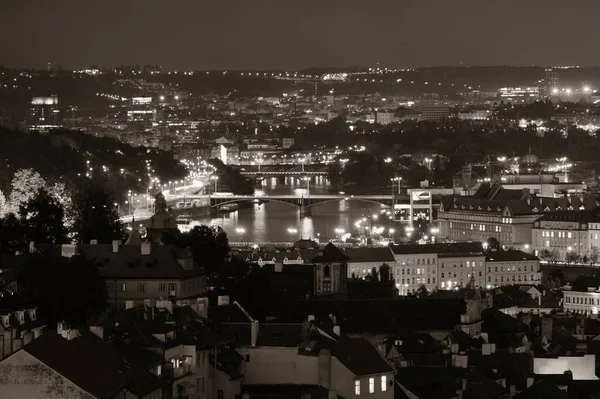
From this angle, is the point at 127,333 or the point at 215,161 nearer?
the point at 127,333

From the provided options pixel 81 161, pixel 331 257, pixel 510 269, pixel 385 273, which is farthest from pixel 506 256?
pixel 81 161

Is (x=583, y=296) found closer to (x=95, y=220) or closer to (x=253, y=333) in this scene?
(x=95, y=220)

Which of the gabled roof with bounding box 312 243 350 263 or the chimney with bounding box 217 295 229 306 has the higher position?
the gabled roof with bounding box 312 243 350 263

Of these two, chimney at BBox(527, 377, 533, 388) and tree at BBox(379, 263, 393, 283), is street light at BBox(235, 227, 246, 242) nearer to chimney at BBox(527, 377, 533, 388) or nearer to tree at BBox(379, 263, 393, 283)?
tree at BBox(379, 263, 393, 283)

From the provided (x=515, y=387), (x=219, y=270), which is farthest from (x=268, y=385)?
(x=219, y=270)

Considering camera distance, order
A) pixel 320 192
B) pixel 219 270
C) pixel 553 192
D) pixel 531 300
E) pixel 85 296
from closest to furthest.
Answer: pixel 85 296 < pixel 219 270 < pixel 531 300 < pixel 553 192 < pixel 320 192

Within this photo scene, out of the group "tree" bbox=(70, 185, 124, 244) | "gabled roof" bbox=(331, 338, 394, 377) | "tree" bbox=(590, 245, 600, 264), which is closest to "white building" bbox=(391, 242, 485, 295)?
"tree" bbox=(70, 185, 124, 244)

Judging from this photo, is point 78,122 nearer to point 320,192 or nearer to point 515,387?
point 320,192

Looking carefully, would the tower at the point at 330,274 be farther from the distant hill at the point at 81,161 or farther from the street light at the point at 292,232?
the street light at the point at 292,232
